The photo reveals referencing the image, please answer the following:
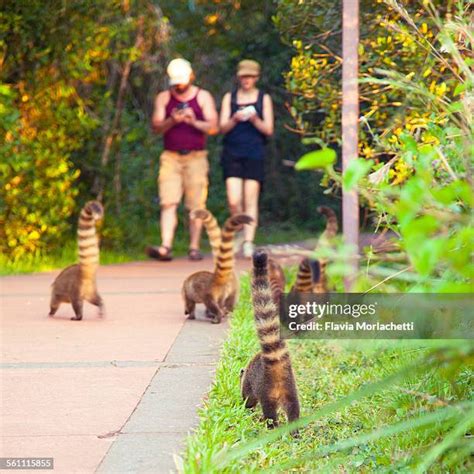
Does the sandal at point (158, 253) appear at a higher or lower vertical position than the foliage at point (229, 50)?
lower

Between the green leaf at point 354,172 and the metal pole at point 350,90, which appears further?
the metal pole at point 350,90

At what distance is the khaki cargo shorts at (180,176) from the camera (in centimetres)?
1354

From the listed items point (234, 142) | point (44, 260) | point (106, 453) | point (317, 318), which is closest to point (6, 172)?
point (44, 260)

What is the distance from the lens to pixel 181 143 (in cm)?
1352

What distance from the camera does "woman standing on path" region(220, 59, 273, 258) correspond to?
13.0m

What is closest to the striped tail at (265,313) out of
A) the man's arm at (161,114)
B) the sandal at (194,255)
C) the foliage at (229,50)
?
the man's arm at (161,114)

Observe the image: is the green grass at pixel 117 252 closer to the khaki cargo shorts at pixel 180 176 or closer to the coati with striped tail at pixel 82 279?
the khaki cargo shorts at pixel 180 176

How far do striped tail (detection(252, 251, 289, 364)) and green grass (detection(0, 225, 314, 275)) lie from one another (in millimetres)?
7171

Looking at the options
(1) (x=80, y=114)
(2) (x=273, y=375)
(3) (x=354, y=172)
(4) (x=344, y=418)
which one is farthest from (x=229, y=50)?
(3) (x=354, y=172)

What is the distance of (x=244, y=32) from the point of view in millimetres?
19312

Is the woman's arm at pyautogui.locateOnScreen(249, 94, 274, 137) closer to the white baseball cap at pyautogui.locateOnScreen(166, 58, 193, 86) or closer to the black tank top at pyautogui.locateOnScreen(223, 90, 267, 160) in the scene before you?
the black tank top at pyautogui.locateOnScreen(223, 90, 267, 160)

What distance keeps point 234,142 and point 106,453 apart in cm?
895

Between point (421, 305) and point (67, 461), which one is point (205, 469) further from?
point (421, 305)

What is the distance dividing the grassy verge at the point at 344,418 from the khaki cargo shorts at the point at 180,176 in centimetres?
621
